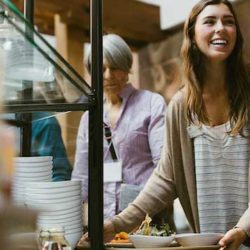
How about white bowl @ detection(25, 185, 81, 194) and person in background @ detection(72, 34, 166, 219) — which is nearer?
white bowl @ detection(25, 185, 81, 194)

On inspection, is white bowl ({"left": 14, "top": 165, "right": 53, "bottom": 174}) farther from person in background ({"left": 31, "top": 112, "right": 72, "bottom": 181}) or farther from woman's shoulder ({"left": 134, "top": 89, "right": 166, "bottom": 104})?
woman's shoulder ({"left": 134, "top": 89, "right": 166, "bottom": 104})

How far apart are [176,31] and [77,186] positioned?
11.2 feet

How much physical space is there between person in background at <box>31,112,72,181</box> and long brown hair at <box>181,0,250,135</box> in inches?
14.6

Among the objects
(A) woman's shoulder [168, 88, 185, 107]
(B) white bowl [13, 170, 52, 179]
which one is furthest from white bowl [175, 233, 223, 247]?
(A) woman's shoulder [168, 88, 185, 107]

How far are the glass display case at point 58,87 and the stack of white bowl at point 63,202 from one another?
37 millimetres

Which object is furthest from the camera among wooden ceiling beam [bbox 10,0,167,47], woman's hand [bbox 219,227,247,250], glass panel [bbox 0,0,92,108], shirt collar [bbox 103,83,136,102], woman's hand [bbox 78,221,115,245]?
wooden ceiling beam [bbox 10,0,167,47]

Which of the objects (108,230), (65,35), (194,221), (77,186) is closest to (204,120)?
(194,221)

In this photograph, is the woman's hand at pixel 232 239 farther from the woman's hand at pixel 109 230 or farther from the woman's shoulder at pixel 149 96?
the woman's shoulder at pixel 149 96

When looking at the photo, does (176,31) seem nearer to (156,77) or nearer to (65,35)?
(156,77)

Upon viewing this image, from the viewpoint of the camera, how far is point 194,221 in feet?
4.54

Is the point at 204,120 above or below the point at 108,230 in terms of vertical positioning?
above

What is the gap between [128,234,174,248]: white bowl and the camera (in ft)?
2.96

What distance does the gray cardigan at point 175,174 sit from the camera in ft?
4.37

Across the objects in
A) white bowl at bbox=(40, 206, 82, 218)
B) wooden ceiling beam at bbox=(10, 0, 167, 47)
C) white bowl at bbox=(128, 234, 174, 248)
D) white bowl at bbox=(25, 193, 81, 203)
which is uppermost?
wooden ceiling beam at bbox=(10, 0, 167, 47)
